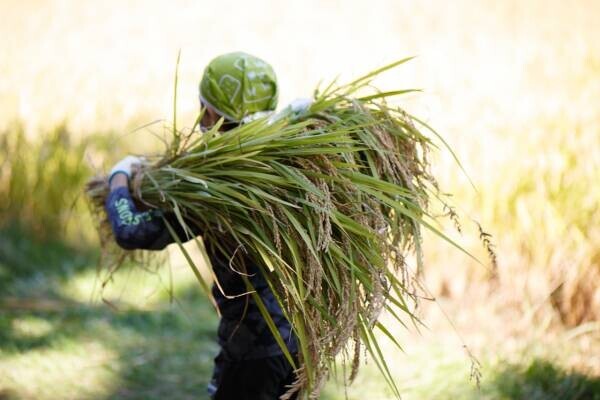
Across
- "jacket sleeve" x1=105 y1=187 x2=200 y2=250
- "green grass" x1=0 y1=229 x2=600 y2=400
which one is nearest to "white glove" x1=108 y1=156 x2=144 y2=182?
"jacket sleeve" x1=105 y1=187 x2=200 y2=250

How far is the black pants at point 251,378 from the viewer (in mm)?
2104

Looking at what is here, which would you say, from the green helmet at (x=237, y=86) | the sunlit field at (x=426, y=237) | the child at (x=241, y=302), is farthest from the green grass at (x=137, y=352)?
the green helmet at (x=237, y=86)

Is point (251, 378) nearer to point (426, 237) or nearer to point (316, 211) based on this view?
point (316, 211)

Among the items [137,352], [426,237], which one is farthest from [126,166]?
[426,237]

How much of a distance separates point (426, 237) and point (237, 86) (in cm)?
221

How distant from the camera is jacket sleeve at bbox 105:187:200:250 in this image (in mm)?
2006

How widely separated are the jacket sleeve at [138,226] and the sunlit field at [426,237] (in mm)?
177

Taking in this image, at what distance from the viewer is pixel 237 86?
83.2 inches

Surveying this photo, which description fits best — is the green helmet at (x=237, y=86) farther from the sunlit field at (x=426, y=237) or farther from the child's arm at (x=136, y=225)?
the sunlit field at (x=426, y=237)

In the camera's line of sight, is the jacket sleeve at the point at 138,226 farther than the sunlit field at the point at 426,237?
No

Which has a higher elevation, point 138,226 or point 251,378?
point 138,226

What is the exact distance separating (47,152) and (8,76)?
1.25 meters

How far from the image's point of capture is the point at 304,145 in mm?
1887

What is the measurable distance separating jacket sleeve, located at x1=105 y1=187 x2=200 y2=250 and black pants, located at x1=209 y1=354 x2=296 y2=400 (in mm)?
367
